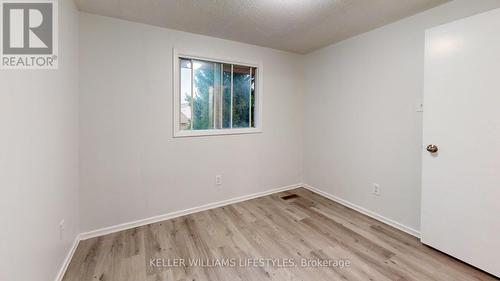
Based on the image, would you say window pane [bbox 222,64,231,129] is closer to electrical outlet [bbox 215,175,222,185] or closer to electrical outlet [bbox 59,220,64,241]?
electrical outlet [bbox 215,175,222,185]

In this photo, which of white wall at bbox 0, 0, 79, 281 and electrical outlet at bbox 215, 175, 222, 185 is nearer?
white wall at bbox 0, 0, 79, 281

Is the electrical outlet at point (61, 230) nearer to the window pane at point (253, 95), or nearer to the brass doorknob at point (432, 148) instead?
the window pane at point (253, 95)

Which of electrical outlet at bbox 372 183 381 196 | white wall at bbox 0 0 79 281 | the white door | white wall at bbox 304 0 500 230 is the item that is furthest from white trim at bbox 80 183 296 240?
the white door

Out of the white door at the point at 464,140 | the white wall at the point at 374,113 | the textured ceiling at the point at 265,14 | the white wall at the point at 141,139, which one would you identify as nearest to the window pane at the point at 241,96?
the white wall at the point at 141,139

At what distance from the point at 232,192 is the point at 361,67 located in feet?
7.85

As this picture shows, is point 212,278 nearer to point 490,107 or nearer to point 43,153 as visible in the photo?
point 43,153

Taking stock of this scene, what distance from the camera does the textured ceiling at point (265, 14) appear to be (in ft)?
6.63

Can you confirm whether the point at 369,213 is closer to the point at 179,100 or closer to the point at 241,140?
the point at 241,140

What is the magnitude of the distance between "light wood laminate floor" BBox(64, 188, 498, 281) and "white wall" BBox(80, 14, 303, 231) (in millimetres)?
318

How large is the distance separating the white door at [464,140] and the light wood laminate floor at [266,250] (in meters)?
0.25

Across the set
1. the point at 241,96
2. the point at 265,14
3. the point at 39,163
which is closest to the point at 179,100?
the point at 241,96

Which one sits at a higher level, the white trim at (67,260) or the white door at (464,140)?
the white door at (464,140)

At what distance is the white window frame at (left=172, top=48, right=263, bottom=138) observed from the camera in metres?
2.64

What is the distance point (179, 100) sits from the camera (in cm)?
271
